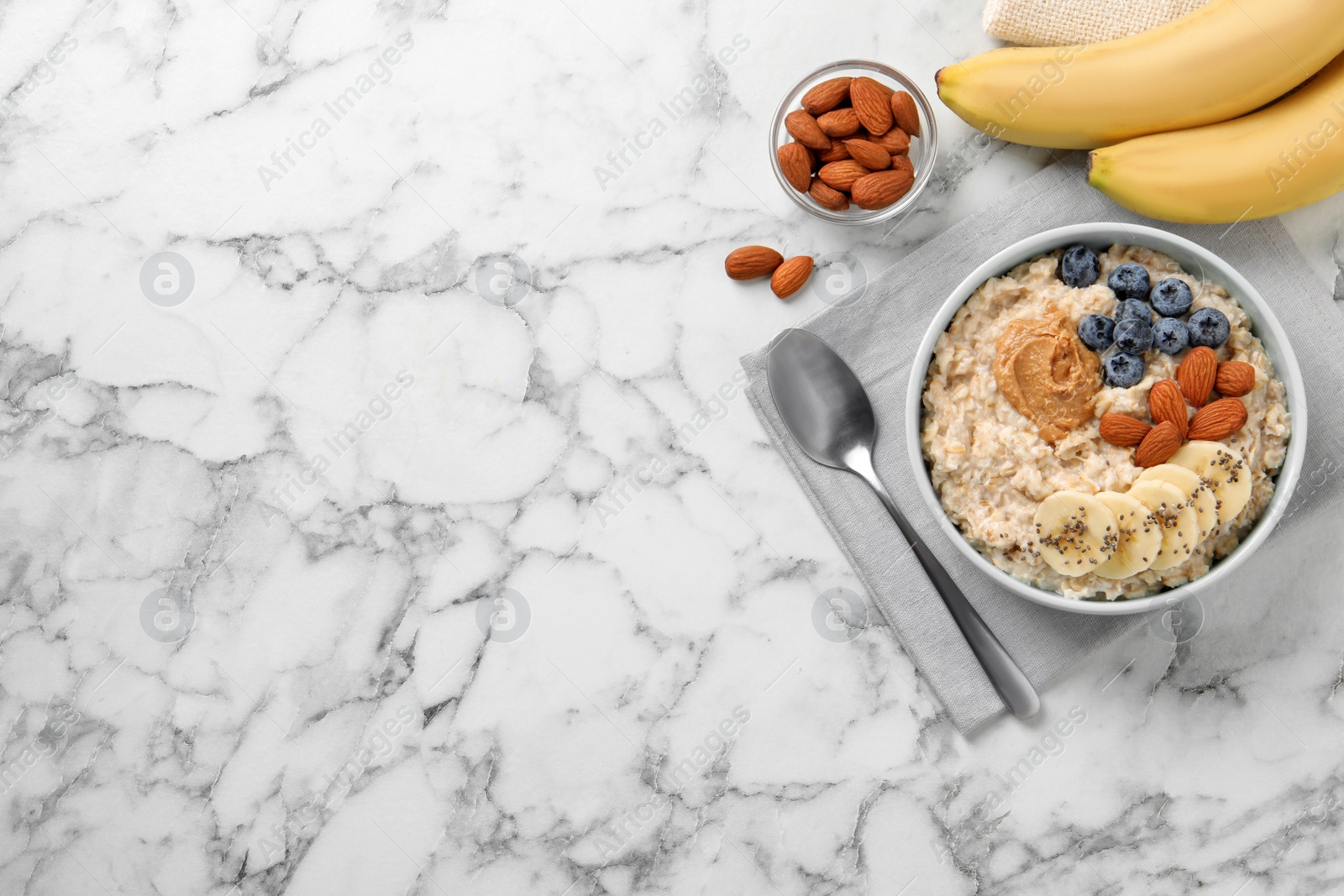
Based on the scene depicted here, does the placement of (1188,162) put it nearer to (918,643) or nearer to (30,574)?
(918,643)

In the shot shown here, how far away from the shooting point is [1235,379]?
5.25 feet

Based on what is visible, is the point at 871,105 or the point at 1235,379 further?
the point at 871,105

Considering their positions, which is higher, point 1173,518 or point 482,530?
point 1173,518

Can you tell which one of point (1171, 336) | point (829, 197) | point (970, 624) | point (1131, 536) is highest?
point (829, 197)

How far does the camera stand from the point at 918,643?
6.33 ft

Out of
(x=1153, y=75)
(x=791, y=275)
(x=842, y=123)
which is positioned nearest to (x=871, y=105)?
(x=842, y=123)

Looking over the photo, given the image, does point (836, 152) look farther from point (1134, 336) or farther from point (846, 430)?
point (1134, 336)

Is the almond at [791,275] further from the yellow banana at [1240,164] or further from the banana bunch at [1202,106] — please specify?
the yellow banana at [1240,164]

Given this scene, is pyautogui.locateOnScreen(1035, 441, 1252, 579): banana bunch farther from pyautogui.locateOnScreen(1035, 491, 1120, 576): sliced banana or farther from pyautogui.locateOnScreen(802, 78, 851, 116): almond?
pyautogui.locateOnScreen(802, 78, 851, 116): almond

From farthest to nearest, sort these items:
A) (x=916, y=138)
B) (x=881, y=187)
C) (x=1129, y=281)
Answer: (x=916, y=138) → (x=881, y=187) → (x=1129, y=281)

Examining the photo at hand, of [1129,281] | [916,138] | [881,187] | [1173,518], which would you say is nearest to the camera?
[1173,518]

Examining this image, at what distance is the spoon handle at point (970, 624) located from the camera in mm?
1861

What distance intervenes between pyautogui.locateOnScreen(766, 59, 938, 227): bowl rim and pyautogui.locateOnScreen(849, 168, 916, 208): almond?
0.09 feet

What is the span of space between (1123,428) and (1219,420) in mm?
158
